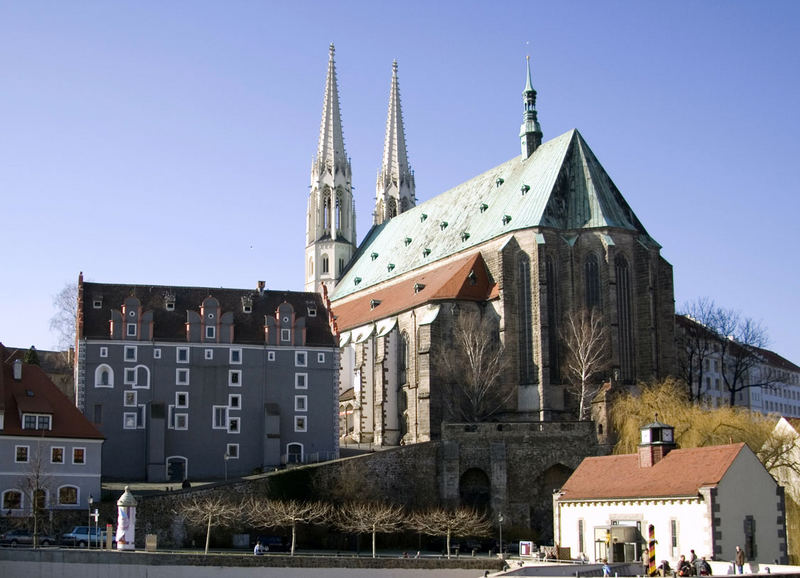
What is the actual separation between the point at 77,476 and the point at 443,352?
94.4 feet

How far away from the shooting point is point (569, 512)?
53031mm

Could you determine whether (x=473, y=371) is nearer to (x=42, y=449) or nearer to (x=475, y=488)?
(x=475, y=488)

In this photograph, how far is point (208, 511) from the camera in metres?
56.3

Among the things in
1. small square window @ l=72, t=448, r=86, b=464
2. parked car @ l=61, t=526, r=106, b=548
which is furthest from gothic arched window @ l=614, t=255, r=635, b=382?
parked car @ l=61, t=526, r=106, b=548

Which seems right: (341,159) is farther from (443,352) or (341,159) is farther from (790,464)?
(790,464)

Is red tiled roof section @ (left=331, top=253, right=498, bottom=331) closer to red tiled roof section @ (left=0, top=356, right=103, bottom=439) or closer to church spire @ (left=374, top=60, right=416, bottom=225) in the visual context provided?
church spire @ (left=374, top=60, right=416, bottom=225)

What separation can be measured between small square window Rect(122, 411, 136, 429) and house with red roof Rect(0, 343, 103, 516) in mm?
7190

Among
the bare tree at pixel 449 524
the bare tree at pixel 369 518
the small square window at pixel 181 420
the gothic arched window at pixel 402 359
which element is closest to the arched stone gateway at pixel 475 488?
the bare tree at pixel 449 524

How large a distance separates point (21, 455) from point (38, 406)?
271 centimetres

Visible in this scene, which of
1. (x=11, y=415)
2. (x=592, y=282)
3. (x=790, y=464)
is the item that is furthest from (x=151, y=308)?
(x=790, y=464)

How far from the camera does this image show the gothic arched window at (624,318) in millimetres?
79188

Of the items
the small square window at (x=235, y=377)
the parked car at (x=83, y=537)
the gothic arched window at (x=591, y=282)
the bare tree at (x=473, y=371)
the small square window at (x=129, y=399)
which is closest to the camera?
the parked car at (x=83, y=537)

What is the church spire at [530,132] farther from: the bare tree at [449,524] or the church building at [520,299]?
the bare tree at [449,524]

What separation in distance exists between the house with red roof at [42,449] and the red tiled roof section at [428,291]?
1178 inches
